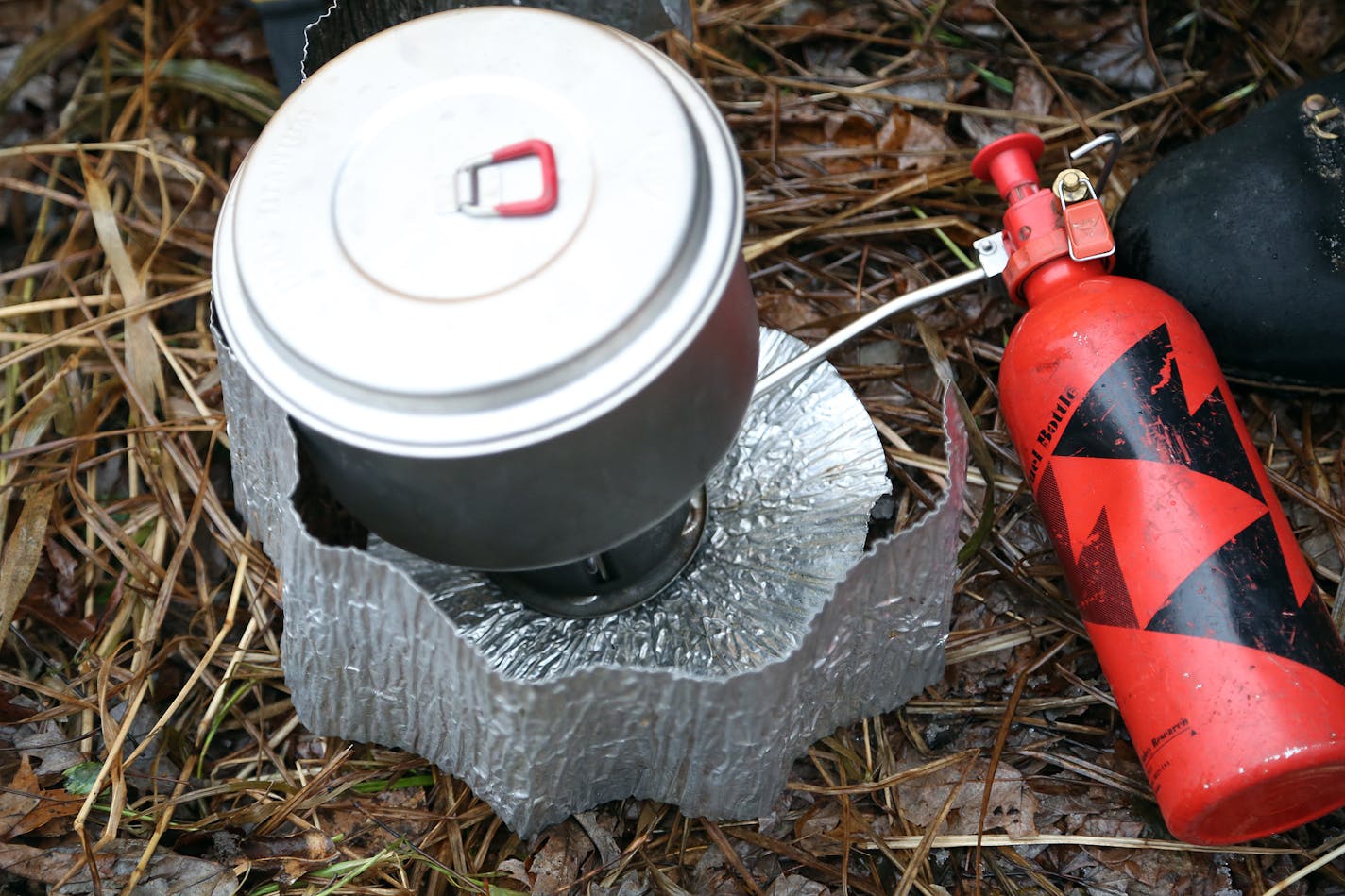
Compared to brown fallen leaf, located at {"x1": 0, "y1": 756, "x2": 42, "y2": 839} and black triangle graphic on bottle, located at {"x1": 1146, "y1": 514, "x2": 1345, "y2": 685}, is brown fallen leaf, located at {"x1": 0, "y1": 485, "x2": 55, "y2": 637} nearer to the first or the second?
brown fallen leaf, located at {"x1": 0, "y1": 756, "x2": 42, "y2": 839}

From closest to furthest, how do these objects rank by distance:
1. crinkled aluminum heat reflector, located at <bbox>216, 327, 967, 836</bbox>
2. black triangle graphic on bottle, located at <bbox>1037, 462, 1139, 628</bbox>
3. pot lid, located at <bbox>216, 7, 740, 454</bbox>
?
1. pot lid, located at <bbox>216, 7, 740, 454</bbox>
2. crinkled aluminum heat reflector, located at <bbox>216, 327, 967, 836</bbox>
3. black triangle graphic on bottle, located at <bbox>1037, 462, 1139, 628</bbox>

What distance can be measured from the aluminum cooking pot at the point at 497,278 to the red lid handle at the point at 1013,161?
393mm

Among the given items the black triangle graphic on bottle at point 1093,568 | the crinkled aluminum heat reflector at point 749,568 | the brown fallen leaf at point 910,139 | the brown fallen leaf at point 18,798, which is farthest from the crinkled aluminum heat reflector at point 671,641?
the brown fallen leaf at point 910,139

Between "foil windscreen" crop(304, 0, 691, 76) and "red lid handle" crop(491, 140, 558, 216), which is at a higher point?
"foil windscreen" crop(304, 0, 691, 76)

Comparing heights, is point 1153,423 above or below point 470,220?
below

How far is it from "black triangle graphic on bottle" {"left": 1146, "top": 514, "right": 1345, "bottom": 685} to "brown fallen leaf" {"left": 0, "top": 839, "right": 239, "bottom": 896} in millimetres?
799

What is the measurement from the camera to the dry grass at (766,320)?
919 mm

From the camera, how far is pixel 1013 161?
0.99 metres

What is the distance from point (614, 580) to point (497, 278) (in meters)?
0.43

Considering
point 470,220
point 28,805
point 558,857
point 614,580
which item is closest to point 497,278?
point 470,220

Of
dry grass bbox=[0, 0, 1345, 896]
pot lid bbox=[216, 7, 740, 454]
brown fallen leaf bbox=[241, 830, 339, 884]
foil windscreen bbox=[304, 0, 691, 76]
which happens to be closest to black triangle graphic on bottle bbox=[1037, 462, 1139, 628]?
dry grass bbox=[0, 0, 1345, 896]

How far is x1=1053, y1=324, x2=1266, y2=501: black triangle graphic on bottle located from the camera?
870 mm

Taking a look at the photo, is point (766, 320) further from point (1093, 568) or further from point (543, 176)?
point (543, 176)

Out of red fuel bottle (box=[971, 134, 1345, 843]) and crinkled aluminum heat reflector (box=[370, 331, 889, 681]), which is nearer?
red fuel bottle (box=[971, 134, 1345, 843])
